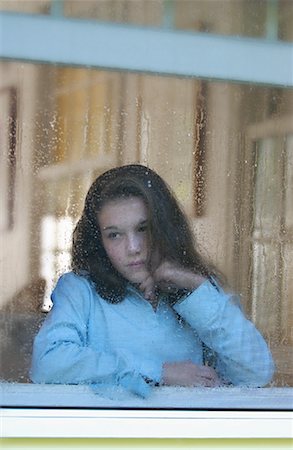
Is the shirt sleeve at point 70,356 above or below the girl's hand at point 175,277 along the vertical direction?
below

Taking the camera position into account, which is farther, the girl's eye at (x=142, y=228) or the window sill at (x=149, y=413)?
the girl's eye at (x=142, y=228)

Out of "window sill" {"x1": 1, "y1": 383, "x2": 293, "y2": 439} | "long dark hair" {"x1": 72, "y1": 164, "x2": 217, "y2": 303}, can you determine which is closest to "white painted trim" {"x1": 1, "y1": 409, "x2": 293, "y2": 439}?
"window sill" {"x1": 1, "y1": 383, "x2": 293, "y2": 439}

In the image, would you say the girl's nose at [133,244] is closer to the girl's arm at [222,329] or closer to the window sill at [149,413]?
the girl's arm at [222,329]

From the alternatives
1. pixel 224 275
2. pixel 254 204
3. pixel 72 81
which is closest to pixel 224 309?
pixel 224 275

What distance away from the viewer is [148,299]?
2.46m

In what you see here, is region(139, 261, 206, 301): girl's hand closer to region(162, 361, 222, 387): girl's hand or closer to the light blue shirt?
the light blue shirt

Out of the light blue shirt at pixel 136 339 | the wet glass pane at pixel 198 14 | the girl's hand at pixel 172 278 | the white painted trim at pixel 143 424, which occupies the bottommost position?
the white painted trim at pixel 143 424

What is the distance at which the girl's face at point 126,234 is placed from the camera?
96.6 inches

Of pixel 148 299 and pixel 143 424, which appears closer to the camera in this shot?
pixel 143 424

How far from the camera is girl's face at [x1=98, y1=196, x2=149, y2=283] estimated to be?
245 cm

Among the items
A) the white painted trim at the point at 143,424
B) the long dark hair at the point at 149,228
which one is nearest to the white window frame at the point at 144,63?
the white painted trim at the point at 143,424

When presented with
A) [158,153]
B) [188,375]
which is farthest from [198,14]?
[188,375]

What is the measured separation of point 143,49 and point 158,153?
0.21 metres

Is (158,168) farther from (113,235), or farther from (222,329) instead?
(222,329)
